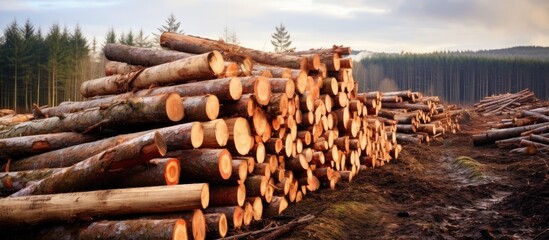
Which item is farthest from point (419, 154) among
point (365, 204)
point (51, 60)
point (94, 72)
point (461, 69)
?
point (461, 69)

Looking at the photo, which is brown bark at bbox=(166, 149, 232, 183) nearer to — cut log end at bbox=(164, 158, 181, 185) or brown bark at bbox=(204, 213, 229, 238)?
cut log end at bbox=(164, 158, 181, 185)

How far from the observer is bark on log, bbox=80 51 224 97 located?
7133mm

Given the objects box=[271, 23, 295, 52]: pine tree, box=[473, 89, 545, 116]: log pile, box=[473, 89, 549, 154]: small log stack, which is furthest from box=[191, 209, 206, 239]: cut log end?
box=[271, 23, 295, 52]: pine tree

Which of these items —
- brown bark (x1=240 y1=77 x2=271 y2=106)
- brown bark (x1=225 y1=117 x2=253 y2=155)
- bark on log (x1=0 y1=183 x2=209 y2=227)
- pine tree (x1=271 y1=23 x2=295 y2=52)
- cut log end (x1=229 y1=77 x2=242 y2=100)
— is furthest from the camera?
pine tree (x1=271 y1=23 x2=295 y2=52)

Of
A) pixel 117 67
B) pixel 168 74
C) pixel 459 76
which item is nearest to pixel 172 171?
pixel 168 74

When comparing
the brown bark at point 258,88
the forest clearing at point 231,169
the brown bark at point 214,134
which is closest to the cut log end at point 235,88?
the forest clearing at point 231,169

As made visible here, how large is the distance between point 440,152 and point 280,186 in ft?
32.4

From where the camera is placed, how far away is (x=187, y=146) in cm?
574

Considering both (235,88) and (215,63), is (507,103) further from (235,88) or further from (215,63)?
(235,88)

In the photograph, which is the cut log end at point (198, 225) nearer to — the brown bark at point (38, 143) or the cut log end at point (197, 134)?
the cut log end at point (197, 134)

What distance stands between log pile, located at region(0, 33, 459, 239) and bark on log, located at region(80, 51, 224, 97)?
0.08ft

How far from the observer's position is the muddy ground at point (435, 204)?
617 cm

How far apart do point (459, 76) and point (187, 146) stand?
67702 mm

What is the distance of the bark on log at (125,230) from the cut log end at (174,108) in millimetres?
1743
